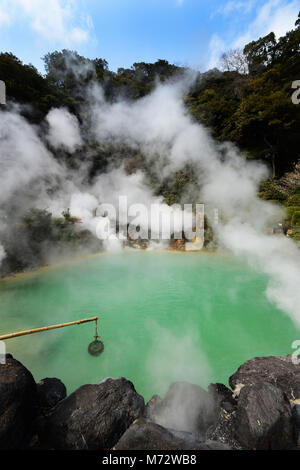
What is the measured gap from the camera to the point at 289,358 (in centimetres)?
306

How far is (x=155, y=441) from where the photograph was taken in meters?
1.69

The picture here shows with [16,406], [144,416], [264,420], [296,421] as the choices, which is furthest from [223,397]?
[16,406]

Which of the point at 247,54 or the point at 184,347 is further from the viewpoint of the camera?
the point at 247,54

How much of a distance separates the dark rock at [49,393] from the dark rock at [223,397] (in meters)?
2.06

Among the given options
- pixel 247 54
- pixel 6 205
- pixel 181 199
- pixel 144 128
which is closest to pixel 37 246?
pixel 6 205

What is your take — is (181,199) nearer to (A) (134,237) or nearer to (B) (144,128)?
(A) (134,237)

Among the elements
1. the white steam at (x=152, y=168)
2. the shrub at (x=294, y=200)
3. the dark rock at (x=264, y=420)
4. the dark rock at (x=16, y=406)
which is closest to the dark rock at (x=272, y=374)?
the dark rock at (x=264, y=420)

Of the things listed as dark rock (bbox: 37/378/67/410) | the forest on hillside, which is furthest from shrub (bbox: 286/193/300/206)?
dark rock (bbox: 37/378/67/410)

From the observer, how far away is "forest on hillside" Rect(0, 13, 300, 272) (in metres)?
8.31

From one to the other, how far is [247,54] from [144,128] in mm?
14118

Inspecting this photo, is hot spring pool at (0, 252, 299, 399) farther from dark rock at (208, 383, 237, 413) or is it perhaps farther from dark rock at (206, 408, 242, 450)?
dark rock at (206, 408, 242, 450)

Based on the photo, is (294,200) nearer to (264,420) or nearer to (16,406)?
(264,420)

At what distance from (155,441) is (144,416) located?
80 cm

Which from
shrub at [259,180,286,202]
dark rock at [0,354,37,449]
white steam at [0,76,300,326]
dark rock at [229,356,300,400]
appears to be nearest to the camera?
dark rock at [0,354,37,449]
